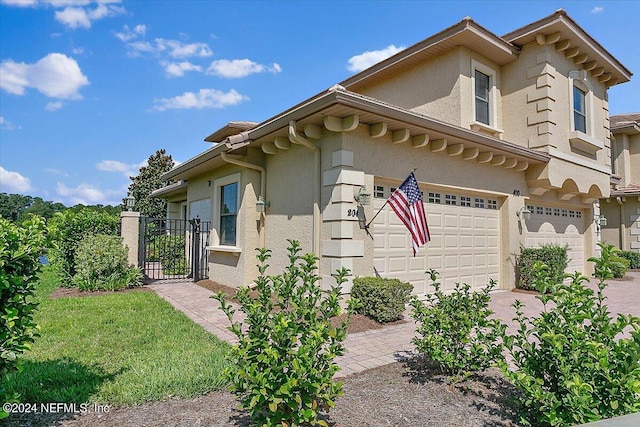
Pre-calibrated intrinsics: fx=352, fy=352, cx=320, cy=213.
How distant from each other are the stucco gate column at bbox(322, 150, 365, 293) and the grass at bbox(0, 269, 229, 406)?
97.4 inches

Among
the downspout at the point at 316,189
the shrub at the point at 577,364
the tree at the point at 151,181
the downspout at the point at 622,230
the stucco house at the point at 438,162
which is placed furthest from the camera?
the tree at the point at 151,181

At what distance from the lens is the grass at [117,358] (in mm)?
3359

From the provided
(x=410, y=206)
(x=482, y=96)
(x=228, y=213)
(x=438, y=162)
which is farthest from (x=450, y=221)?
(x=228, y=213)

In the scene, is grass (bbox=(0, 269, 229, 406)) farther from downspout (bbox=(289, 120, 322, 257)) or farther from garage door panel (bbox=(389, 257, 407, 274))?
garage door panel (bbox=(389, 257, 407, 274))

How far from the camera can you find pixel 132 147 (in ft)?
41.8

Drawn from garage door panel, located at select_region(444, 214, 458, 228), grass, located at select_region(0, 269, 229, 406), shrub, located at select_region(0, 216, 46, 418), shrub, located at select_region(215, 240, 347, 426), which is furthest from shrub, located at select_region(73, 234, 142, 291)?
garage door panel, located at select_region(444, 214, 458, 228)

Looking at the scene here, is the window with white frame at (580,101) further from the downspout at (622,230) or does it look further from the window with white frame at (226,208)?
the window with white frame at (226,208)

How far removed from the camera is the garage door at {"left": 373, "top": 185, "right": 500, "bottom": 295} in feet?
23.8

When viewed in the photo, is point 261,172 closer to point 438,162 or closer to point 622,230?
point 438,162

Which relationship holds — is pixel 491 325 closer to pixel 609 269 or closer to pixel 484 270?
pixel 609 269

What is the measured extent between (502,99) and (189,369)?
11261 mm

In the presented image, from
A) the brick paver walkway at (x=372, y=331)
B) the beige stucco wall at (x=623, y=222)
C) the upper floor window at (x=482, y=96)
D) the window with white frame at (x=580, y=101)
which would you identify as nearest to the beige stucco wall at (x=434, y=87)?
the upper floor window at (x=482, y=96)

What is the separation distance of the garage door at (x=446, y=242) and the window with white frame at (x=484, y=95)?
2.61m

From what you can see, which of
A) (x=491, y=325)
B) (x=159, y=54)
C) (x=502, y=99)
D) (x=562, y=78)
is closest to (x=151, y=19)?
(x=159, y=54)
